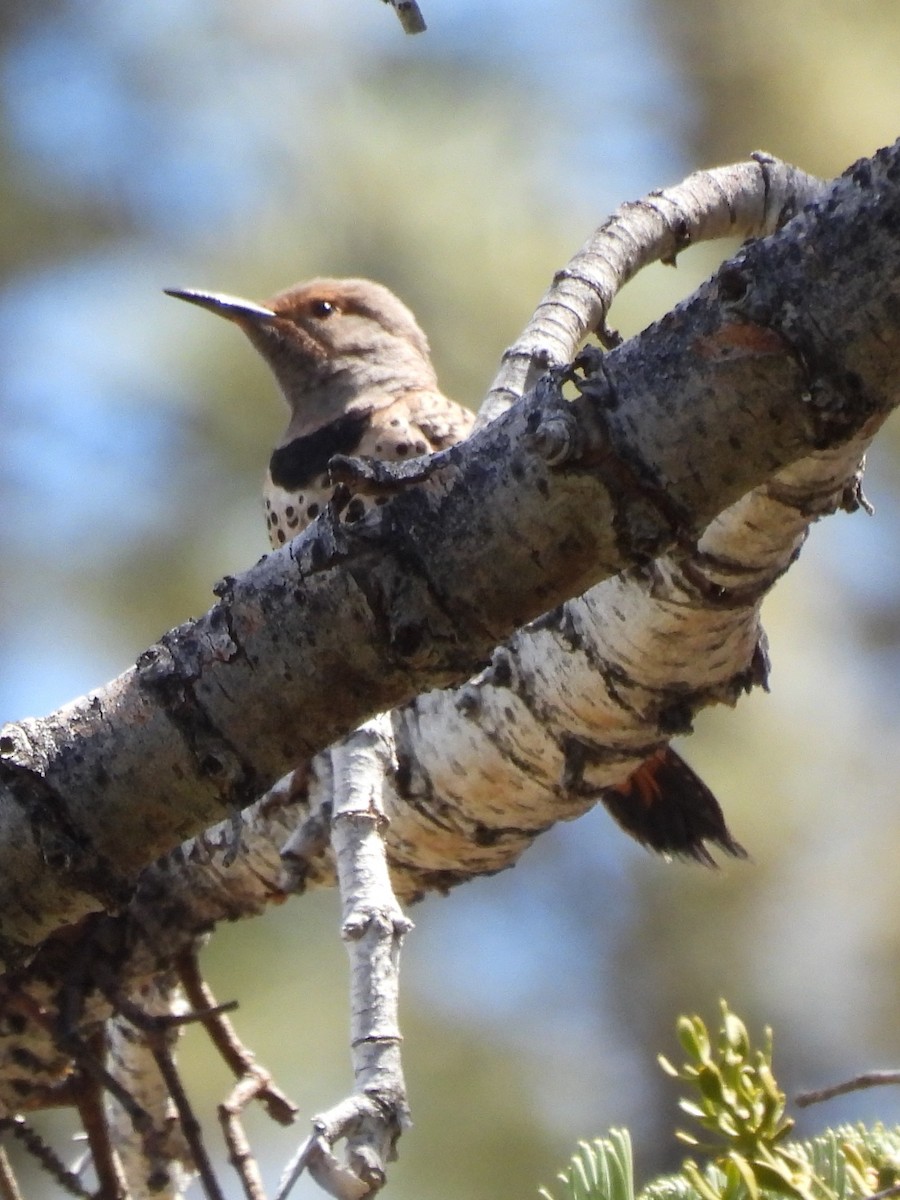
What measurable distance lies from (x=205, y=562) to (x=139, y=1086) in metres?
1.72

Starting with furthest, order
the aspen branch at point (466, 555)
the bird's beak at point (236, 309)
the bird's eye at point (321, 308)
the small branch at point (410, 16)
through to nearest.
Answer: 1. the bird's eye at point (321, 308)
2. the bird's beak at point (236, 309)
3. the small branch at point (410, 16)
4. the aspen branch at point (466, 555)

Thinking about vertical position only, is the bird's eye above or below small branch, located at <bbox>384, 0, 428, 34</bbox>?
above

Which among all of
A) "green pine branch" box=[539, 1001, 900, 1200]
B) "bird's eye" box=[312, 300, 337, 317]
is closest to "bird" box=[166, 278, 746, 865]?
"bird's eye" box=[312, 300, 337, 317]

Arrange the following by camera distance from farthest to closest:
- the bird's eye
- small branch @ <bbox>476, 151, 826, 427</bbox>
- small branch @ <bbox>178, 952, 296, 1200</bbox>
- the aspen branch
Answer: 1. the bird's eye
2. small branch @ <bbox>476, 151, 826, 427</bbox>
3. small branch @ <bbox>178, 952, 296, 1200</bbox>
4. the aspen branch

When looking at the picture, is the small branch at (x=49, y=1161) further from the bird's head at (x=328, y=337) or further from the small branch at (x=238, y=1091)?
the bird's head at (x=328, y=337)

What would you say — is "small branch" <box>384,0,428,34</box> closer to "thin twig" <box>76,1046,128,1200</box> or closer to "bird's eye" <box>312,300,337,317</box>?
"thin twig" <box>76,1046,128,1200</box>

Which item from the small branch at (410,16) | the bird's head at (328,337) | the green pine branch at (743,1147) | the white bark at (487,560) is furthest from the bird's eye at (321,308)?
the green pine branch at (743,1147)

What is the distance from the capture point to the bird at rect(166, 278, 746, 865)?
9.41ft

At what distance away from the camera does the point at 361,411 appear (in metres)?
3.64

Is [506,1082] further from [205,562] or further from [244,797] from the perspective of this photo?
[244,797]

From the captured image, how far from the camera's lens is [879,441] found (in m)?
4.53

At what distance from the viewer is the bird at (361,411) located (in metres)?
2.87

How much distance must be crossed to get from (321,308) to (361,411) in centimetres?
42

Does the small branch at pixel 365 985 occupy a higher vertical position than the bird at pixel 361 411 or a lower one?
lower
